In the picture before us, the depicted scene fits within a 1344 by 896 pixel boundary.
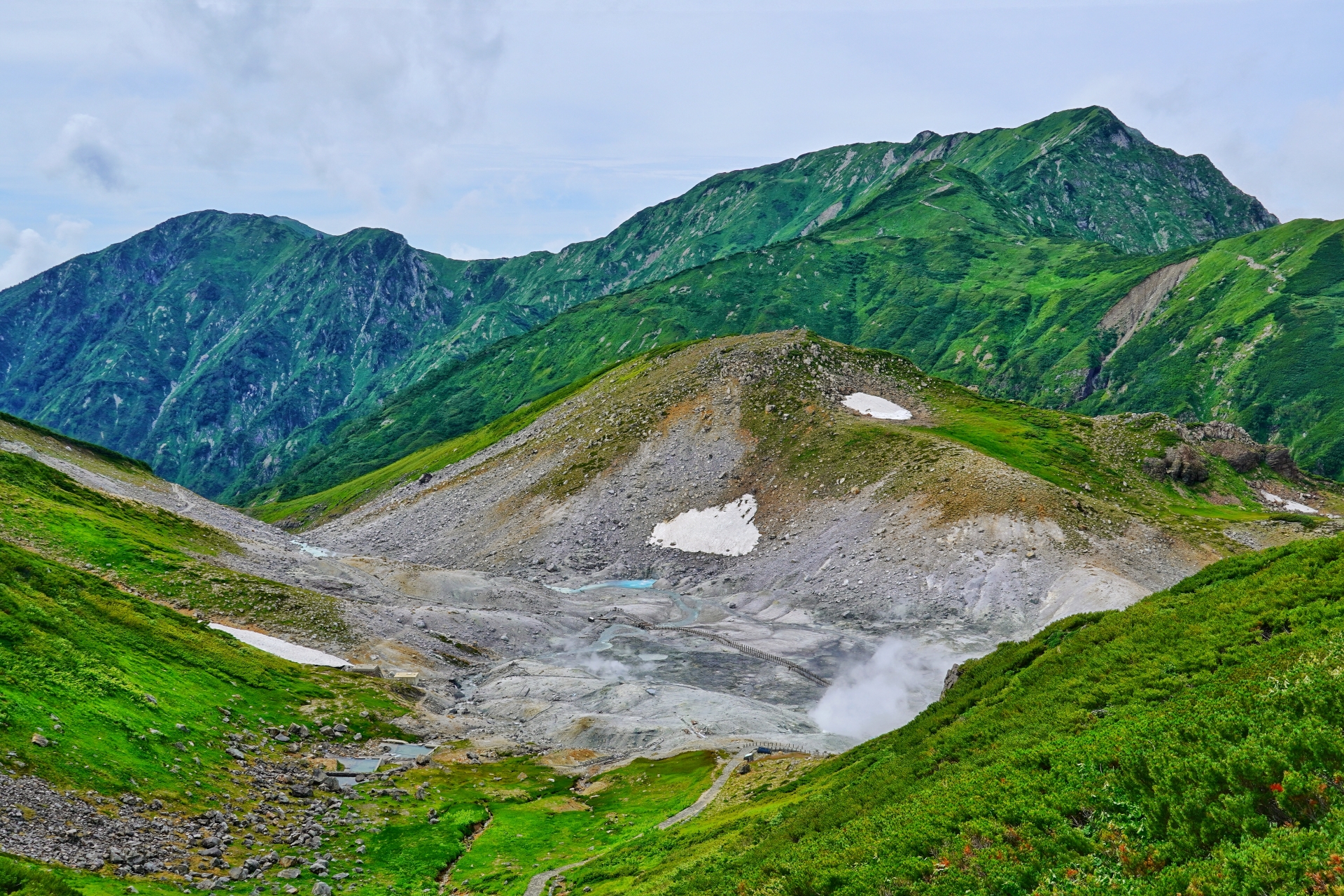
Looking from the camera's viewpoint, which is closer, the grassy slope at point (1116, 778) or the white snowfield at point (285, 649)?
the grassy slope at point (1116, 778)

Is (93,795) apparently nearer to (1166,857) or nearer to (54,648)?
(54,648)

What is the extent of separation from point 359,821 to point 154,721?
484 inches

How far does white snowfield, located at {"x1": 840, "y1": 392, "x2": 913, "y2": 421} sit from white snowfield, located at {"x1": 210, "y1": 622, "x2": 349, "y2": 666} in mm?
89059

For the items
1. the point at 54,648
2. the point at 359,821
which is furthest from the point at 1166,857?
the point at 54,648

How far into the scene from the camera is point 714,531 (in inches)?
4510

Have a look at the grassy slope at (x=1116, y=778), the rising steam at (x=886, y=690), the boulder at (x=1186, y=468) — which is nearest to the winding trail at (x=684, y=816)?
the grassy slope at (x=1116, y=778)

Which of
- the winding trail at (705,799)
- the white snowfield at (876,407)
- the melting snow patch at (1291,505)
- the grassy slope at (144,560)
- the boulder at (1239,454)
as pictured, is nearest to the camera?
the winding trail at (705,799)

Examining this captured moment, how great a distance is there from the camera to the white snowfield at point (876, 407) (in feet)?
421

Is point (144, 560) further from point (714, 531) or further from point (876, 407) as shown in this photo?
point (876, 407)

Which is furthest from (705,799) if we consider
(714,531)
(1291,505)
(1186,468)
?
(1291,505)

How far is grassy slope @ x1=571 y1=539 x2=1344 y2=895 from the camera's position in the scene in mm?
16250

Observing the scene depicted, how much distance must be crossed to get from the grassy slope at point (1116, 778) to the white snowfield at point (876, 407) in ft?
310

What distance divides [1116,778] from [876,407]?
114926 millimetres

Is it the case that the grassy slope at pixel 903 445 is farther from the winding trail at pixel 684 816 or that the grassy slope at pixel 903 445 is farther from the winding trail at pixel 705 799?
the winding trail at pixel 684 816
